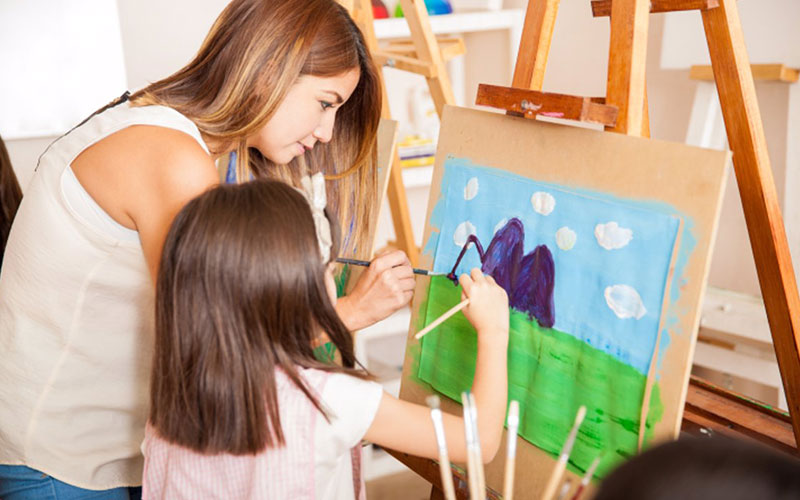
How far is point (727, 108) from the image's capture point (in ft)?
3.81

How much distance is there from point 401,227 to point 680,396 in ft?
4.19

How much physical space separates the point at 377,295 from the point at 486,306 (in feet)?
0.79

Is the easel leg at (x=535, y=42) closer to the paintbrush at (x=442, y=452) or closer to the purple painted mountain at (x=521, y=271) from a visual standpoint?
the purple painted mountain at (x=521, y=271)

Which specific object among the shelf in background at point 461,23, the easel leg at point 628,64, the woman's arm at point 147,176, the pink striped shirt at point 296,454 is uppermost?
the shelf in background at point 461,23

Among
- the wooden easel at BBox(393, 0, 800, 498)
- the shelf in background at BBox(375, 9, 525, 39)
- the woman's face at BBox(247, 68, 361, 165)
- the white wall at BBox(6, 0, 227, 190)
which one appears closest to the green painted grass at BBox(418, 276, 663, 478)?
the wooden easel at BBox(393, 0, 800, 498)

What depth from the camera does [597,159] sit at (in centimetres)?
109

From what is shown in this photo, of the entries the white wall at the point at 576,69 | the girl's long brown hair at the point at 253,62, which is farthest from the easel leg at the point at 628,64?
the white wall at the point at 576,69

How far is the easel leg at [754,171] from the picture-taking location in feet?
3.72

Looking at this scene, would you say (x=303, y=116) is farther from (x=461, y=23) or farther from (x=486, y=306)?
(x=461, y=23)

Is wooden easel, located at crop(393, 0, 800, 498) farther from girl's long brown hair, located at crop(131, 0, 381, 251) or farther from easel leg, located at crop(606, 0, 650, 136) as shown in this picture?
girl's long brown hair, located at crop(131, 0, 381, 251)

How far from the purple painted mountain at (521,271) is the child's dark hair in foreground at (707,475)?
0.60 meters

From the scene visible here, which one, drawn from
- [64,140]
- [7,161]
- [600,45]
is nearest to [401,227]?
[600,45]

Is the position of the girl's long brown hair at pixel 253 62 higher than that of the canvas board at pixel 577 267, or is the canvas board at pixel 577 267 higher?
the girl's long brown hair at pixel 253 62

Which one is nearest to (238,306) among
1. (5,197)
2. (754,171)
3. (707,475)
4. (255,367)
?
(255,367)
